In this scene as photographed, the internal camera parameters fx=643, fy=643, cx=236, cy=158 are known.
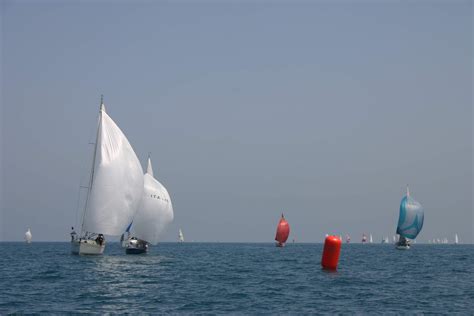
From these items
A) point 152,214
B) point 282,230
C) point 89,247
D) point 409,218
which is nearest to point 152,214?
point 152,214

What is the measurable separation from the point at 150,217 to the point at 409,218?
66254mm

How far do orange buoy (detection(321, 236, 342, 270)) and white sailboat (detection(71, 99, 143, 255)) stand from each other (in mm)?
22544

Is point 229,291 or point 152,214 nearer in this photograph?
point 229,291

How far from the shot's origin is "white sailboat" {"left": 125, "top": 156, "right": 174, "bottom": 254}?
7600cm

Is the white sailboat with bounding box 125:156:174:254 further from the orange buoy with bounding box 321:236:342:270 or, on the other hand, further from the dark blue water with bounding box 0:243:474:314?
the orange buoy with bounding box 321:236:342:270

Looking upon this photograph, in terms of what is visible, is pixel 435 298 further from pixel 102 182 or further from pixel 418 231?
pixel 418 231

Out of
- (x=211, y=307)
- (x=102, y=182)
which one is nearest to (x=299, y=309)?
(x=211, y=307)

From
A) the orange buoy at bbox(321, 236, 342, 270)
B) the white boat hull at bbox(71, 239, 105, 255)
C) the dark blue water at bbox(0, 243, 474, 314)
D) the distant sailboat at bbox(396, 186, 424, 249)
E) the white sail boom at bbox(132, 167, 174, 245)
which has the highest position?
the distant sailboat at bbox(396, 186, 424, 249)

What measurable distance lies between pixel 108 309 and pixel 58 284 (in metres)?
11.6

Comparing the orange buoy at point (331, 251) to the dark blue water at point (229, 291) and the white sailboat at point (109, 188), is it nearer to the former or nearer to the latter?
the dark blue water at point (229, 291)

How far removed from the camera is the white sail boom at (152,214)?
75938 mm

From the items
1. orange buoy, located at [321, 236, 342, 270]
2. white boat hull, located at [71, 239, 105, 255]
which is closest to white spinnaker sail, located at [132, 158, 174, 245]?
white boat hull, located at [71, 239, 105, 255]

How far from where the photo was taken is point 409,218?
125812 mm

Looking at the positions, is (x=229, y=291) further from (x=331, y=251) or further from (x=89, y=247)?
(x=89, y=247)
